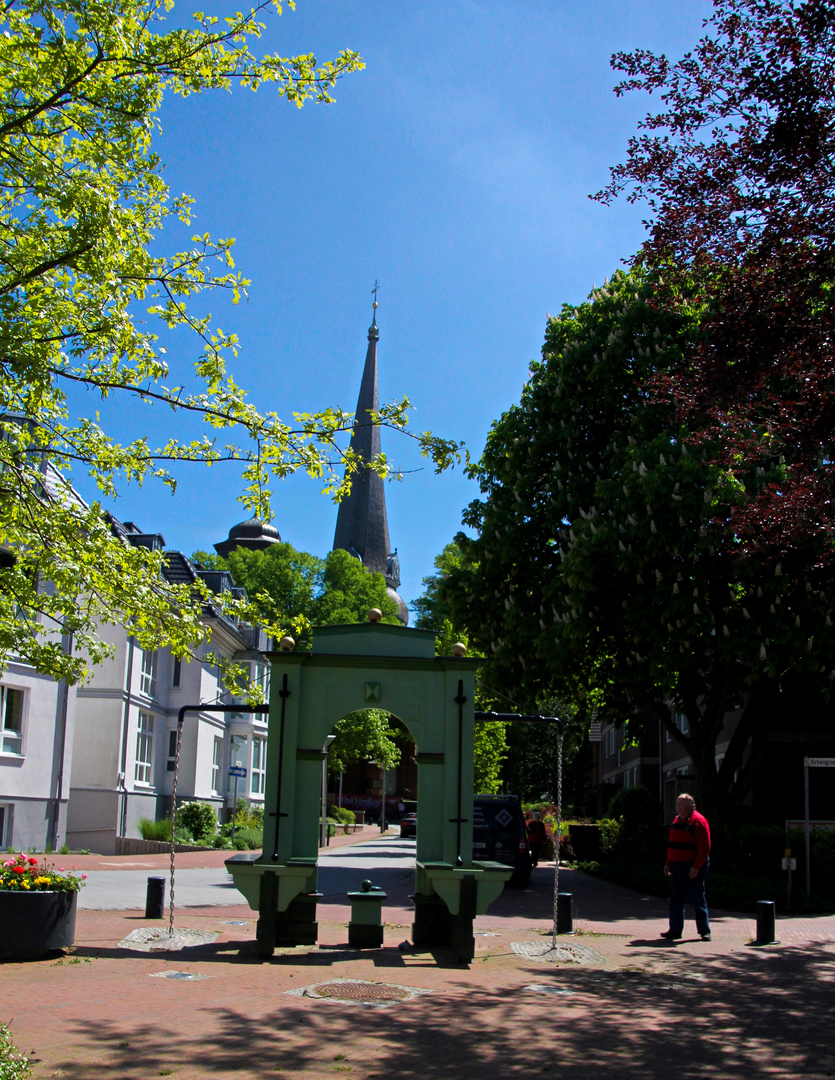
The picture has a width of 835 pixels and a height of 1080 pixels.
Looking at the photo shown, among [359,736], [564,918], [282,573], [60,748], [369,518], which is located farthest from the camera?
[369,518]

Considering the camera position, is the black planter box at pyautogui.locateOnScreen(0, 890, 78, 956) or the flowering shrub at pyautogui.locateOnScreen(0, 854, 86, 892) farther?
the flowering shrub at pyautogui.locateOnScreen(0, 854, 86, 892)

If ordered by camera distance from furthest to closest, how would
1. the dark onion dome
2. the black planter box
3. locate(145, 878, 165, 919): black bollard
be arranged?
the dark onion dome → locate(145, 878, 165, 919): black bollard → the black planter box

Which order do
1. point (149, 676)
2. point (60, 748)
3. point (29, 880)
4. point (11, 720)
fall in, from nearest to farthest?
point (29, 880) → point (11, 720) → point (60, 748) → point (149, 676)

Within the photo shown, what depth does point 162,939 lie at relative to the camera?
452 inches

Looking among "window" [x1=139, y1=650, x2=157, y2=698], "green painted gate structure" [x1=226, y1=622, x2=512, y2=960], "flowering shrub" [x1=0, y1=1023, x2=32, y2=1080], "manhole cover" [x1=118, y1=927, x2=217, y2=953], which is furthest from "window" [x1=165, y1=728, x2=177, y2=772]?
"flowering shrub" [x1=0, y1=1023, x2=32, y2=1080]

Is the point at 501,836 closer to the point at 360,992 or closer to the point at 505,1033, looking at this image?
the point at 360,992

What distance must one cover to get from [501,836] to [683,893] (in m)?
8.42

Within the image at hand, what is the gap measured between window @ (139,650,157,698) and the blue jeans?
77.8ft

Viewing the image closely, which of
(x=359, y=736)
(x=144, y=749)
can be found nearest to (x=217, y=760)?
(x=144, y=749)

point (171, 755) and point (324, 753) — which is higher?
point (324, 753)

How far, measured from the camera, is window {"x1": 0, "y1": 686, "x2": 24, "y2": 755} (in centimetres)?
2428

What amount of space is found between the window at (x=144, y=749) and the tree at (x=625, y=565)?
1531cm

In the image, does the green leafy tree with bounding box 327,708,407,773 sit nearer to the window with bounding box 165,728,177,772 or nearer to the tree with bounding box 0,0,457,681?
the window with bounding box 165,728,177,772

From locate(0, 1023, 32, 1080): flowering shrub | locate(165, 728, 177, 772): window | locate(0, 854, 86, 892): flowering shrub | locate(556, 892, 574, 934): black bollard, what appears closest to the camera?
locate(0, 1023, 32, 1080): flowering shrub
